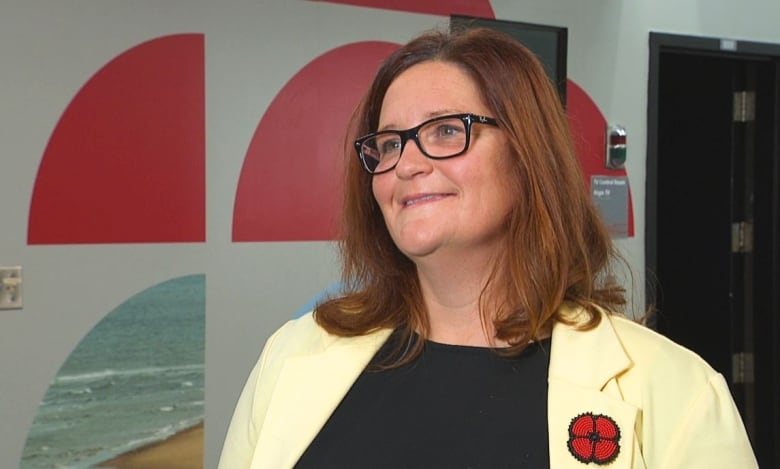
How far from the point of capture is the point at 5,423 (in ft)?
9.11

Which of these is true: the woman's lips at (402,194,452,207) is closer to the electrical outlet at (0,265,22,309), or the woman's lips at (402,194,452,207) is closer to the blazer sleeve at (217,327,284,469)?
the blazer sleeve at (217,327,284,469)

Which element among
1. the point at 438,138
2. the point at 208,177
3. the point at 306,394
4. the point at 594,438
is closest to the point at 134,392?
the point at 208,177

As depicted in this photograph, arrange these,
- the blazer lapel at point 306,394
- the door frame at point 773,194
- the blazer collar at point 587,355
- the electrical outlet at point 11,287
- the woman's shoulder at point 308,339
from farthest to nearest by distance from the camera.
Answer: the door frame at point 773,194, the electrical outlet at point 11,287, the woman's shoulder at point 308,339, the blazer lapel at point 306,394, the blazer collar at point 587,355

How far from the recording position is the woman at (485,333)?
47.8 inches

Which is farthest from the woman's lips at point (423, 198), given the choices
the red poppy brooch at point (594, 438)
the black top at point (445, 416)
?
the red poppy brooch at point (594, 438)

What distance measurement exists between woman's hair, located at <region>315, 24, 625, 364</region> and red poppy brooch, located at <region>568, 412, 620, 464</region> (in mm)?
161

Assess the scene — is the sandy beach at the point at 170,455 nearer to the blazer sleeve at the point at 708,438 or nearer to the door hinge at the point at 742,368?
the blazer sleeve at the point at 708,438

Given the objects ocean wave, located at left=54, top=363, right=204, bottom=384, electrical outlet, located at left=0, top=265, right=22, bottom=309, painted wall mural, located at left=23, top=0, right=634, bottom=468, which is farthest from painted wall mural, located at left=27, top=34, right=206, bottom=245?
ocean wave, located at left=54, top=363, right=204, bottom=384

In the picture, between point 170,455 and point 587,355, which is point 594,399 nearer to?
point 587,355

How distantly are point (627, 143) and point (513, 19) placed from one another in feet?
2.73

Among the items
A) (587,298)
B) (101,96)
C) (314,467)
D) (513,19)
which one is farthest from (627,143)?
(314,467)

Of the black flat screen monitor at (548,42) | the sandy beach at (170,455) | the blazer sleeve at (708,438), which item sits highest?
the black flat screen monitor at (548,42)

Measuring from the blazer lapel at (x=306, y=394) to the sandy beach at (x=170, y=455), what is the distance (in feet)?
5.71

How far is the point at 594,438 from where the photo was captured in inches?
47.0
